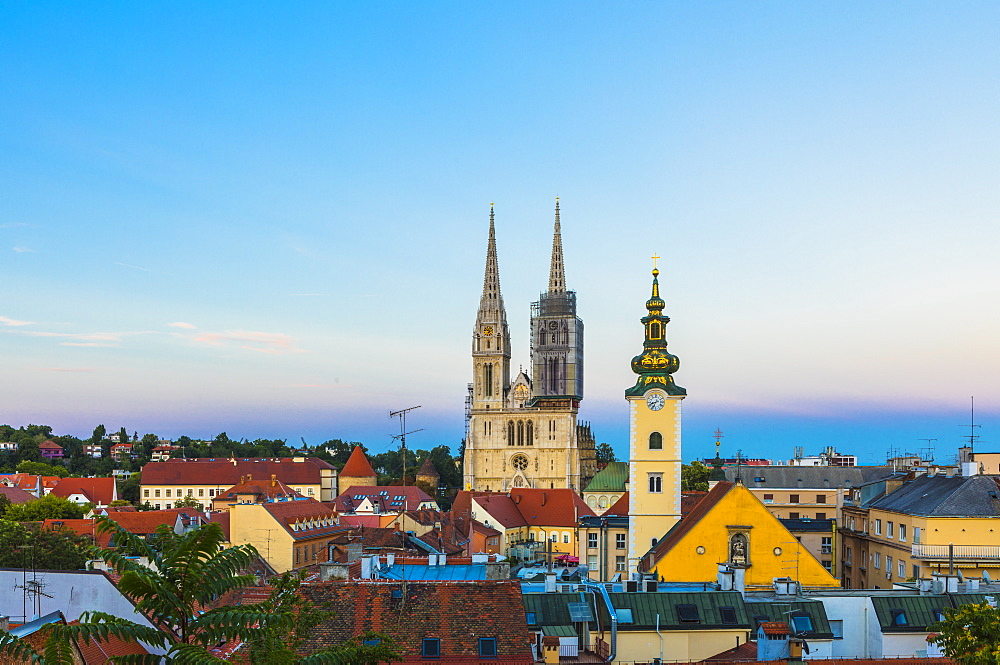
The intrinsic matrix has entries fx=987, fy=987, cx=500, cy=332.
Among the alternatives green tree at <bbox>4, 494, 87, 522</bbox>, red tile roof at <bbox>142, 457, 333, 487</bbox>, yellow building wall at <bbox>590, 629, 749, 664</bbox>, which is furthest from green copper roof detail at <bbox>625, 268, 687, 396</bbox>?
red tile roof at <bbox>142, 457, 333, 487</bbox>

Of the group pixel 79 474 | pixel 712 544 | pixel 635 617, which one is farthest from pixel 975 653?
pixel 79 474

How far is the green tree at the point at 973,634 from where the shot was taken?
1838cm

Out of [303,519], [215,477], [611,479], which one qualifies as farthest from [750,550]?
[215,477]

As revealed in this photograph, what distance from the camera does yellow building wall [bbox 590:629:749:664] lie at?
27688mm

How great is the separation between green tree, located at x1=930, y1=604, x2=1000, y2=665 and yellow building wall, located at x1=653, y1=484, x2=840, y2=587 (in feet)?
58.4

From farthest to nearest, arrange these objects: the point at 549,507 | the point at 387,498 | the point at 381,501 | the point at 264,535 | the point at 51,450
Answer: the point at 51,450
the point at 387,498
the point at 381,501
the point at 549,507
the point at 264,535

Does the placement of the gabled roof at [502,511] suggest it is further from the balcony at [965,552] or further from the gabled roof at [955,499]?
the balcony at [965,552]

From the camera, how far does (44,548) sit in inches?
2174

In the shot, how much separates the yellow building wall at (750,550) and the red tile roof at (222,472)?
112425 millimetres

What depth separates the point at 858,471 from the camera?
67688mm

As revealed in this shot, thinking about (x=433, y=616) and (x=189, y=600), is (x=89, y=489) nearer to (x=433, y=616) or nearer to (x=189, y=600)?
(x=433, y=616)

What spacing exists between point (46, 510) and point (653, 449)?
62.4m

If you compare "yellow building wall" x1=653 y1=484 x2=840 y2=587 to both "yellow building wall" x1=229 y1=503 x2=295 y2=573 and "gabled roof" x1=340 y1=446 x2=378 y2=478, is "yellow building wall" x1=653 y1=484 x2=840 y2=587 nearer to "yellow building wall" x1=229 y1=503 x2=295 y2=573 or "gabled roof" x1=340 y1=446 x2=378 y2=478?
"yellow building wall" x1=229 y1=503 x2=295 y2=573

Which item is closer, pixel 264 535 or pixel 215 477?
pixel 264 535
